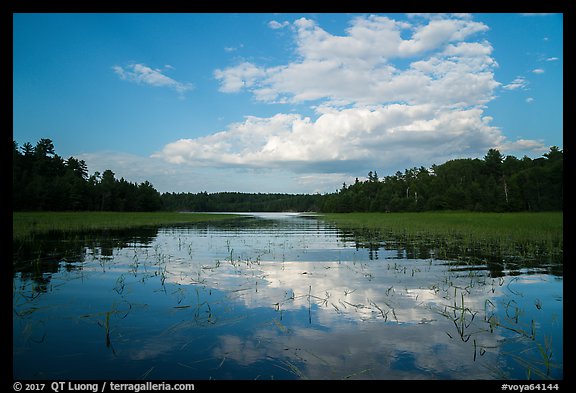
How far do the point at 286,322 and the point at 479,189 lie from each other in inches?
3659

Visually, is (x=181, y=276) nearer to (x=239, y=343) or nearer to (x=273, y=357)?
(x=239, y=343)

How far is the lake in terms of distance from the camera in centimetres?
534

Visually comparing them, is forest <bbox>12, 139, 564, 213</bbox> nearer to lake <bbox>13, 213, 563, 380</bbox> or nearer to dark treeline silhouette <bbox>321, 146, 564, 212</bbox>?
dark treeline silhouette <bbox>321, 146, 564, 212</bbox>

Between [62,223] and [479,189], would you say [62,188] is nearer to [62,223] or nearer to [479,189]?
[62,223]

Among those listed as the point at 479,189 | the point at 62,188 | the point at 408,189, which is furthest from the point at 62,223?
the point at 408,189

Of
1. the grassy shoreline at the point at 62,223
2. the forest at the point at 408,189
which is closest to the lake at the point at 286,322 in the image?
the grassy shoreline at the point at 62,223

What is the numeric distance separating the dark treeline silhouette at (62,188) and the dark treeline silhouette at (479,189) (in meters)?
85.8

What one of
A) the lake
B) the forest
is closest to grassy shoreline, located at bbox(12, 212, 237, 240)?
the lake

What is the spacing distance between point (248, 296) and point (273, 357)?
13.3 ft

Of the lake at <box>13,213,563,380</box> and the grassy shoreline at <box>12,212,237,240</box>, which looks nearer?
the lake at <box>13,213,563,380</box>

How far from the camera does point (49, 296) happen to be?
9234mm

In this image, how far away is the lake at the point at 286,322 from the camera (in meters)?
5.34

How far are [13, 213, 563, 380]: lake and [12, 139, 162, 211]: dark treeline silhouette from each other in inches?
2931

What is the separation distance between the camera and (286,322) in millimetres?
7402
